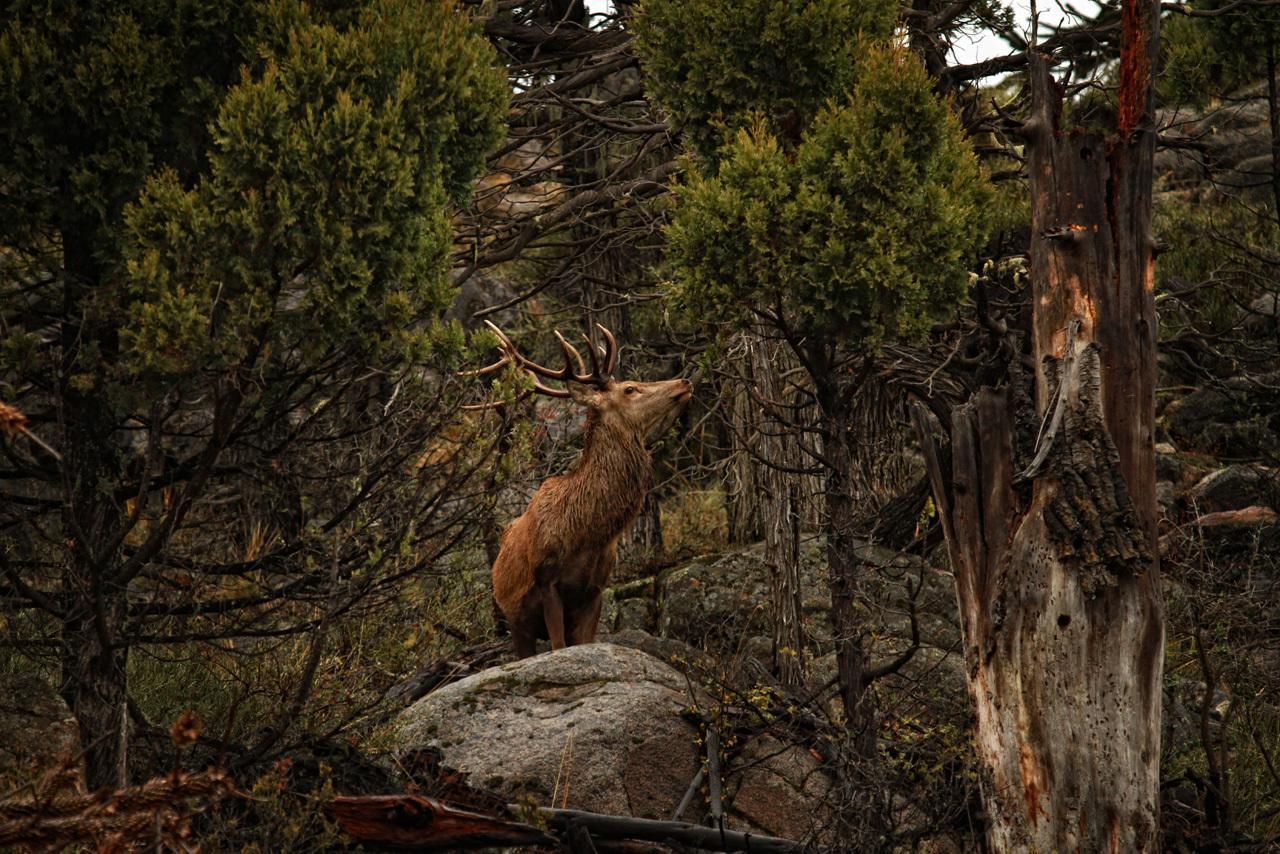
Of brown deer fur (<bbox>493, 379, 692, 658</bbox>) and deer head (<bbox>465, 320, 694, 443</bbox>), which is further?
deer head (<bbox>465, 320, 694, 443</bbox>)

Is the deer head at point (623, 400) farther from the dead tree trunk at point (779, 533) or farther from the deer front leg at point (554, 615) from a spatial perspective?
the deer front leg at point (554, 615)

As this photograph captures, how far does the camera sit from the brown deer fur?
9898mm

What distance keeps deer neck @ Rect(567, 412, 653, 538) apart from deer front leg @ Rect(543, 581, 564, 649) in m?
0.55

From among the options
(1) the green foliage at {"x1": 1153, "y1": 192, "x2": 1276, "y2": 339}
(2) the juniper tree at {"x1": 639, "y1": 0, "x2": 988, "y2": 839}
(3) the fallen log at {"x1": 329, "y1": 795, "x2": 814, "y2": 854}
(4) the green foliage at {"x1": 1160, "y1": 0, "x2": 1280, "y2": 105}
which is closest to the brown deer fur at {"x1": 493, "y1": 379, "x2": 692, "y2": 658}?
(2) the juniper tree at {"x1": 639, "y1": 0, "x2": 988, "y2": 839}

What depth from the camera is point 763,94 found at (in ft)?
28.1

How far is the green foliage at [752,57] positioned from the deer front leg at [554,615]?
328cm

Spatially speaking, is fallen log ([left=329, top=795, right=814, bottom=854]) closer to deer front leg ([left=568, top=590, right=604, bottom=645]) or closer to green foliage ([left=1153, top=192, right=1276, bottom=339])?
deer front leg ([left=568, top=590, right=604, bottom=645])

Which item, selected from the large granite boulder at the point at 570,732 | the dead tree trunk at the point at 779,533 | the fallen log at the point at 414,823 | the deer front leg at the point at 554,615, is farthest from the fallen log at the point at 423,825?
the dead tree trunk at the point at 779,533

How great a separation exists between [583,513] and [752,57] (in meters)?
3.43

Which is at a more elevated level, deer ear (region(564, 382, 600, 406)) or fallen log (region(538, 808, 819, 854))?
deer ear (region(564, 382, 600, 406))

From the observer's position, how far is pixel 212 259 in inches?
260

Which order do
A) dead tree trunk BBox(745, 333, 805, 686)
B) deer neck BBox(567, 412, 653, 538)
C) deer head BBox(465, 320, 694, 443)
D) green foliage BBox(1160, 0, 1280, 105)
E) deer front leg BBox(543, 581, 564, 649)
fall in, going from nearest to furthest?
deer front leg BBox(543, 581, 564, 649) → deer neck BBox(567, 412, 653, 538) → deer head BBox(465, 320, 694, 443) → green foliage BBox(1160, 0, 1280, 105) → dead tree trunk BBox(745, 333, 805, 686)

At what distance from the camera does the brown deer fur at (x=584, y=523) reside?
990cm

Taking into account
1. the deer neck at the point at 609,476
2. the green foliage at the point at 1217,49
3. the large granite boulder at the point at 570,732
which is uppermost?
the green foliage at the point at 1217,49
